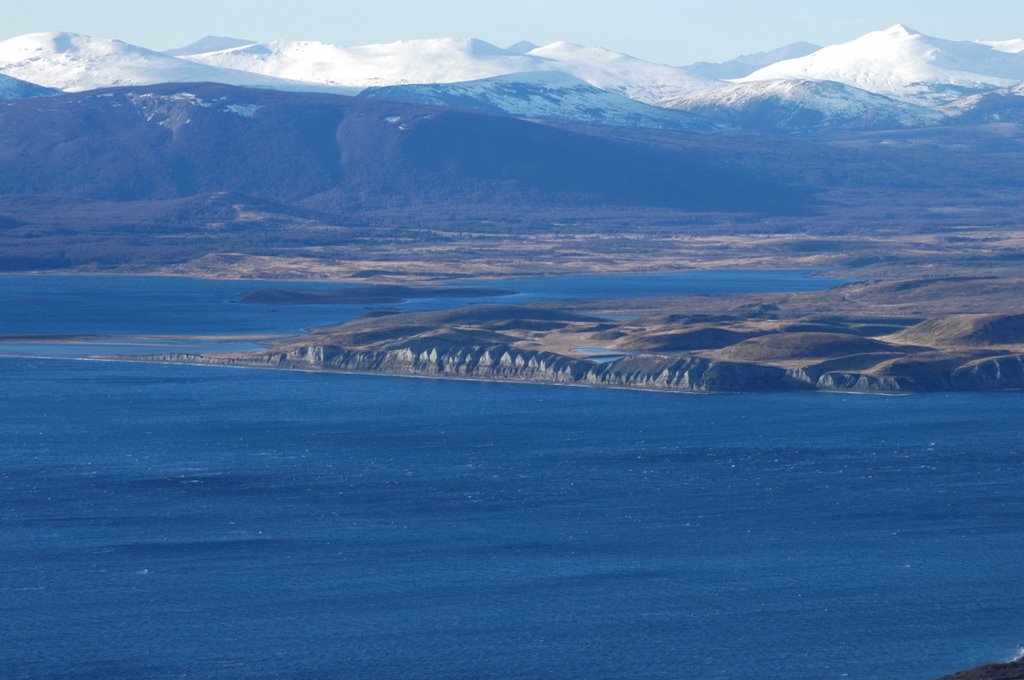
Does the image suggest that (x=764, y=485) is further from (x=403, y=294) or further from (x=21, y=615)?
(x=403, y=294)

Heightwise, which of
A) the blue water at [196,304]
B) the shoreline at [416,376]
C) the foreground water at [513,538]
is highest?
the foreground water at [513,538]

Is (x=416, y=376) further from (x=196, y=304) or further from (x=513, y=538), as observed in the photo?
(x=196, y=304)

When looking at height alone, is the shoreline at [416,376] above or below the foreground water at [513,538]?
below

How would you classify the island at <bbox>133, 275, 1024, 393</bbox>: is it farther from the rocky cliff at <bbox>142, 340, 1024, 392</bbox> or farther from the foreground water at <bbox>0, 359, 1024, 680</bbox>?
the foreground water at <bbox>0, 359, 1024, 680</bbox>

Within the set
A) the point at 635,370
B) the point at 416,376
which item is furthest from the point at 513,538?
the point at 416,376

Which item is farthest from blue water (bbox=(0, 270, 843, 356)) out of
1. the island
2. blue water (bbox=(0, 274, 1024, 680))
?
blue water (bbox=(0, 274, 1024, 680))

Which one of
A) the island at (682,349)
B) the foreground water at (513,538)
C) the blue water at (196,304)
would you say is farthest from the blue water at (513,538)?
the blue water at (196,304)

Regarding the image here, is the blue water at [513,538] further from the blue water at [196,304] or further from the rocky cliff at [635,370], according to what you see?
the blue water at [196,304]
